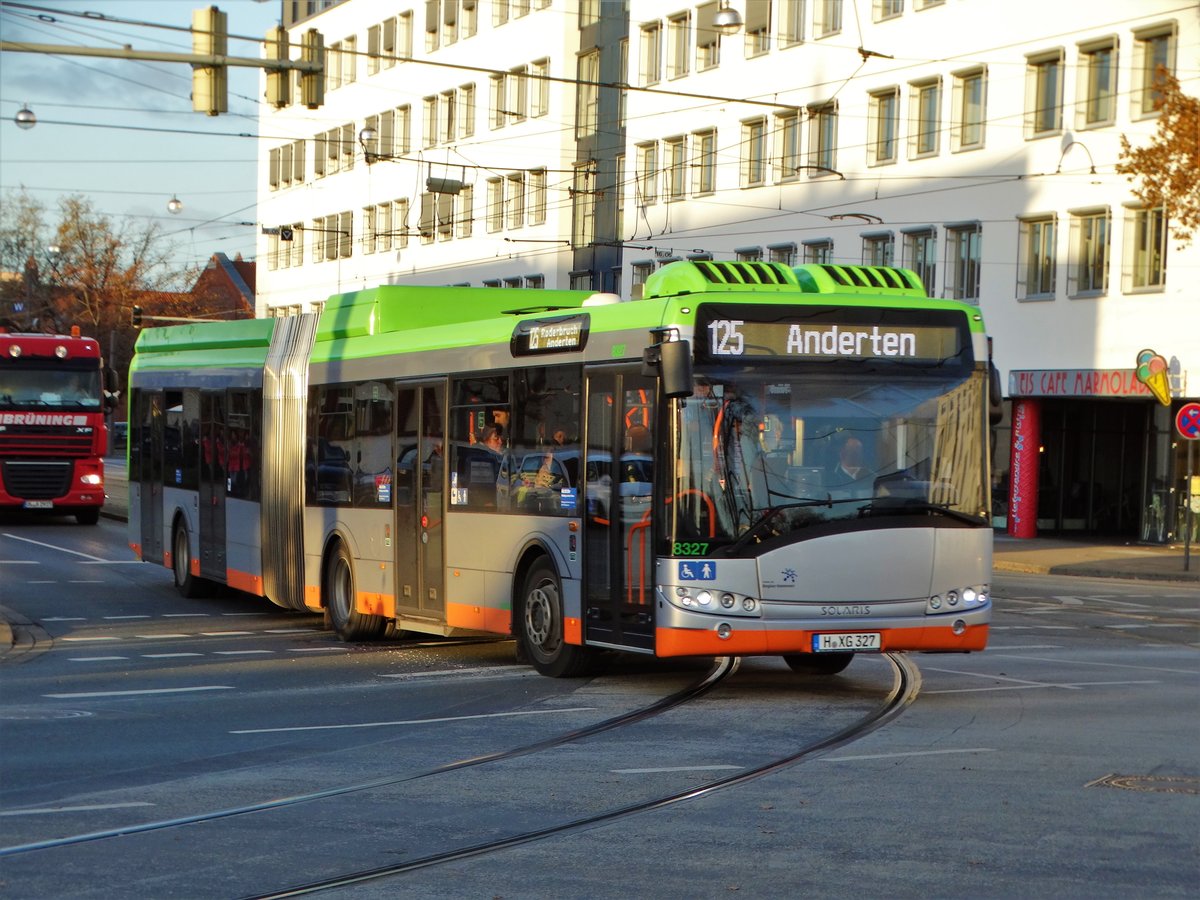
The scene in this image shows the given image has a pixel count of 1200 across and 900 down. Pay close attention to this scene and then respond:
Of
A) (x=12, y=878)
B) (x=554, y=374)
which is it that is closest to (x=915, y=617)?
(x=554, y=374)

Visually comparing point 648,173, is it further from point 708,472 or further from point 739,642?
point 739,642

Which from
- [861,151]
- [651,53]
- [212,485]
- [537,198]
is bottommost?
[212,485]

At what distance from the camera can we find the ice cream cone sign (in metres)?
36.2

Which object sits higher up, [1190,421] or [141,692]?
[1190,421]

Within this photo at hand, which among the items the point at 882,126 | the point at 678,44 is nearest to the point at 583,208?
the point at 678,44

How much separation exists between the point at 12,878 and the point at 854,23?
4224 centimetres

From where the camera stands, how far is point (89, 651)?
17.3 m

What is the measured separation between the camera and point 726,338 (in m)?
13.1

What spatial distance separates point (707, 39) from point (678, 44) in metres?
2.14

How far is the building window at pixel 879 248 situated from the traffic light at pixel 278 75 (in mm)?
26777

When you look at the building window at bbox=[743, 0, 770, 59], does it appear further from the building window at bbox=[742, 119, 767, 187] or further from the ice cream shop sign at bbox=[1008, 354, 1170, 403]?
the ice cream shop sign at bbox=[1008, 354, 1170, 403]

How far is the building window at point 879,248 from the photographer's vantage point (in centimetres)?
4578

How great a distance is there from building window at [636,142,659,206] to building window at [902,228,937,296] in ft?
41.1

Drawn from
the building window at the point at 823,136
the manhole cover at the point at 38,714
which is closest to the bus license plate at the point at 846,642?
the manhole cover at the point at 38,714
